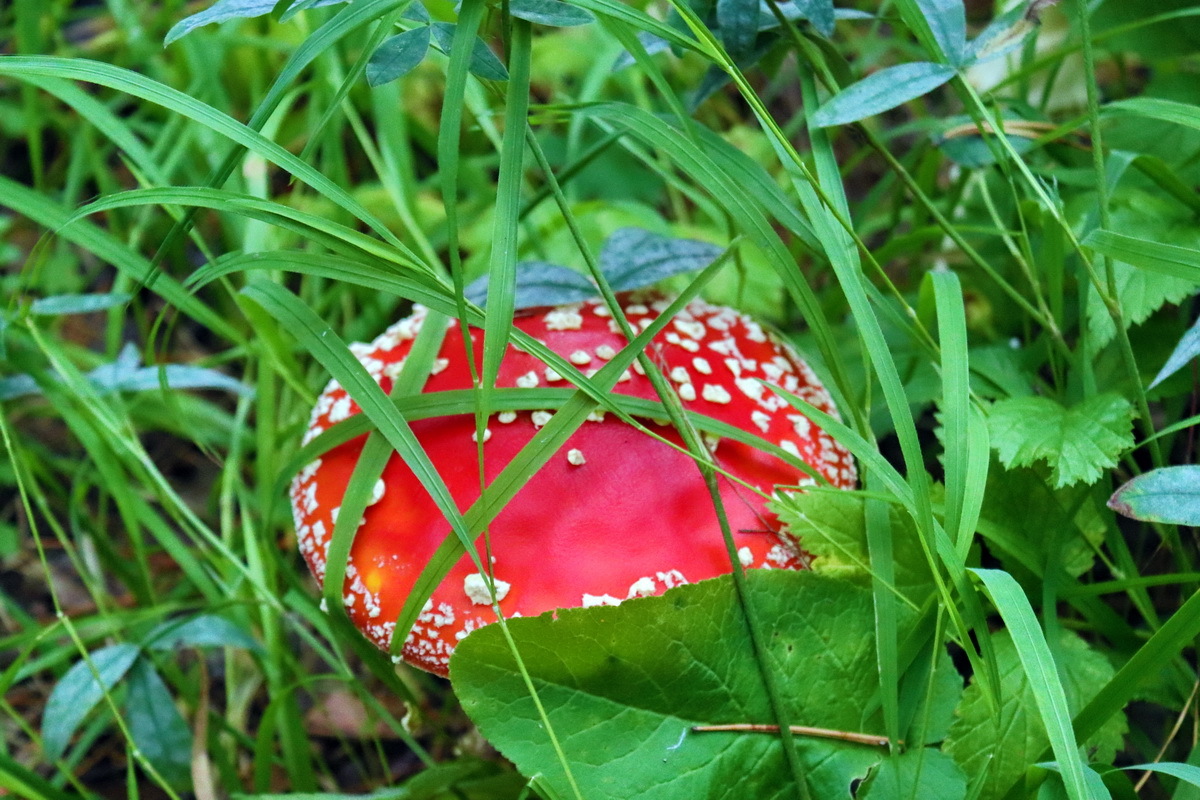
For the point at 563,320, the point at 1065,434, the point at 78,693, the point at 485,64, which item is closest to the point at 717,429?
the point at 563,320

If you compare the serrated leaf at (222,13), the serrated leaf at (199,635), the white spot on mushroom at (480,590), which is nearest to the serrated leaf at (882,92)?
the serrated leaf at (222,13)

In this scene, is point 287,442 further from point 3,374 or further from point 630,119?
point 630,119

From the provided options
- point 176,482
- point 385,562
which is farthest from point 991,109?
point 176,482

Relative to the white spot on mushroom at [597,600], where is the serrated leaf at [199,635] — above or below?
above

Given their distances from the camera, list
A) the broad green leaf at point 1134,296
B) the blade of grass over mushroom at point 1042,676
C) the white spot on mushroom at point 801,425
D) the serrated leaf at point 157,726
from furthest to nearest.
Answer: the serrated leaf at point 157,726 → the white spot on mushroom at point 801,425 → the broad green leaf at point 1134,296 → the blade of grass over mushroom at point 1042,676

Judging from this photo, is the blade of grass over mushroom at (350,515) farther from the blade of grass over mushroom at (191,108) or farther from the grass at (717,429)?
the blade of grass over mushroom at (191,108)

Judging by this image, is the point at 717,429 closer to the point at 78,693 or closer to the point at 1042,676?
the point at 1042,676
